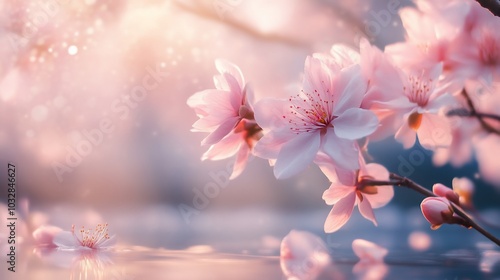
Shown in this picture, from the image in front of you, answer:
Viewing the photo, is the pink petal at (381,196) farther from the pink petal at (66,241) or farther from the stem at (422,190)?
the pink petal at (66,241)

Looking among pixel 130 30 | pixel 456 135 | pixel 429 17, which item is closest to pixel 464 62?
pixel 429 17

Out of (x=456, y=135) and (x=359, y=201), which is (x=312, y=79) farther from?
(x=456, y=135)

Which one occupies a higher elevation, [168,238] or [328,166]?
[168,238]

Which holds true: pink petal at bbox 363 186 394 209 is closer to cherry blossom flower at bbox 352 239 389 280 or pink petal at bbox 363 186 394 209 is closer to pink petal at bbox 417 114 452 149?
pink petal at bbox 417 114 452 149

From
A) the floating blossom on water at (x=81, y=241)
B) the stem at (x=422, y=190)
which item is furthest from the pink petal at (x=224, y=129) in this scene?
the floating blossom on water at (x=81, y=241)

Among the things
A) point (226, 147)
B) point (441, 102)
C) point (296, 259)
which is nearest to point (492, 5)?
point (441, 102)

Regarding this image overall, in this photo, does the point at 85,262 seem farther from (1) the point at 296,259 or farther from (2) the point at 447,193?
(2) the point at 447,193
